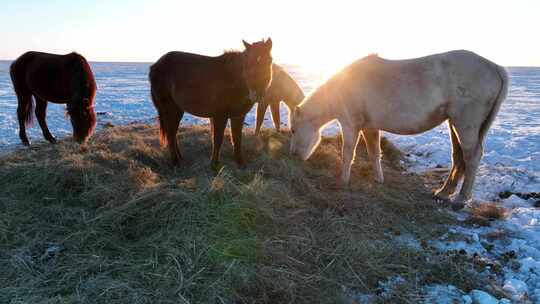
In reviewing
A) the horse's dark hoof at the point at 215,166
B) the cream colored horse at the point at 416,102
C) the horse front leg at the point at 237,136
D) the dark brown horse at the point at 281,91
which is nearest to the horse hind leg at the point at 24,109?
the horse's dark hoof at the point at 215,166

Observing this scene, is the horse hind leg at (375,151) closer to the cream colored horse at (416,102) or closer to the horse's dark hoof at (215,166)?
the cream colored horse at (416,102)

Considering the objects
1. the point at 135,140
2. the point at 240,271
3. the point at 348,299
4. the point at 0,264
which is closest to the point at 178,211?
the point at 240,271

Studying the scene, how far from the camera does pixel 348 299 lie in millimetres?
2482

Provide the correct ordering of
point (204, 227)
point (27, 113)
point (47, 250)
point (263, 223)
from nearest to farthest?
1. point (47, 250)
2. point (204, 227)
3. point (263, 223)
4. point (27, 113)

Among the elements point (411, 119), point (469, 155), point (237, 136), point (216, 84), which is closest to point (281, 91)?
point (237, 136)

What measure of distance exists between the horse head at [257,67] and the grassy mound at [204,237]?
1144 mm

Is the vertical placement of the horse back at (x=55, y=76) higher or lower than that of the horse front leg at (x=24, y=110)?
higher

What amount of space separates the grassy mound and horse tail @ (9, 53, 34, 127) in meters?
3.32

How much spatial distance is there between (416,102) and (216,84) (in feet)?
8.95

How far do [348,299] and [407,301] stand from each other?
440 millimetres

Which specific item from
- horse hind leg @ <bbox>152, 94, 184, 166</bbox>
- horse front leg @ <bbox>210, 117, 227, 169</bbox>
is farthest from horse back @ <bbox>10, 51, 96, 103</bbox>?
horse front leg @ <bbox>210, 117, 227, 169</bbox>

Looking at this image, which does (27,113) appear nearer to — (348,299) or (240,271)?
(240,271)

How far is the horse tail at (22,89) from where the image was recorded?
23.6 ft

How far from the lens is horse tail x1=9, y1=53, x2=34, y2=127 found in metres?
7.21
